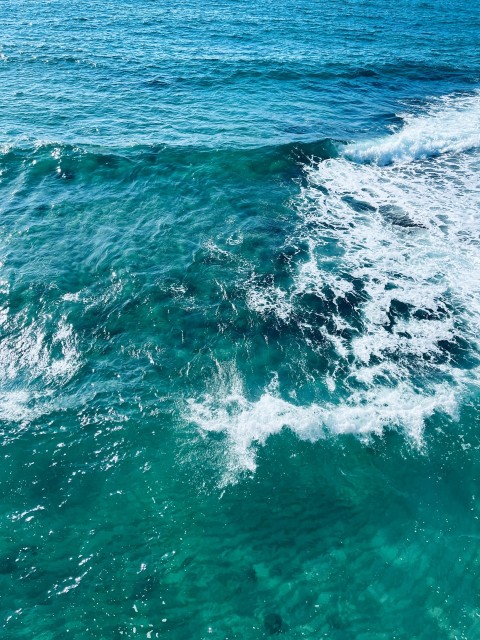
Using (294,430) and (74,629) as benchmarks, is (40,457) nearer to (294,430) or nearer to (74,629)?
(74,629)

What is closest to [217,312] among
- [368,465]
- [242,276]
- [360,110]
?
[242,276]

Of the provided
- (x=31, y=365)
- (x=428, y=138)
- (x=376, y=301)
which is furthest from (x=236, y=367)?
(x=428, y=138)

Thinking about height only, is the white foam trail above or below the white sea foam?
above

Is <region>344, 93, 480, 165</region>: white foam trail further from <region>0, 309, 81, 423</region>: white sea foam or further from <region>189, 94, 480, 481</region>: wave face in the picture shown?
<region>0, 309, 81, 423</region>: white sea foam

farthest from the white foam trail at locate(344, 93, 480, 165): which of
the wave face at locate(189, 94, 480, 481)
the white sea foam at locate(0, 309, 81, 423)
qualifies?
the white sea foam at locate(0, 309, 81, 423)

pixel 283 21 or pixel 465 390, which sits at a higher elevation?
pixel 283 21
